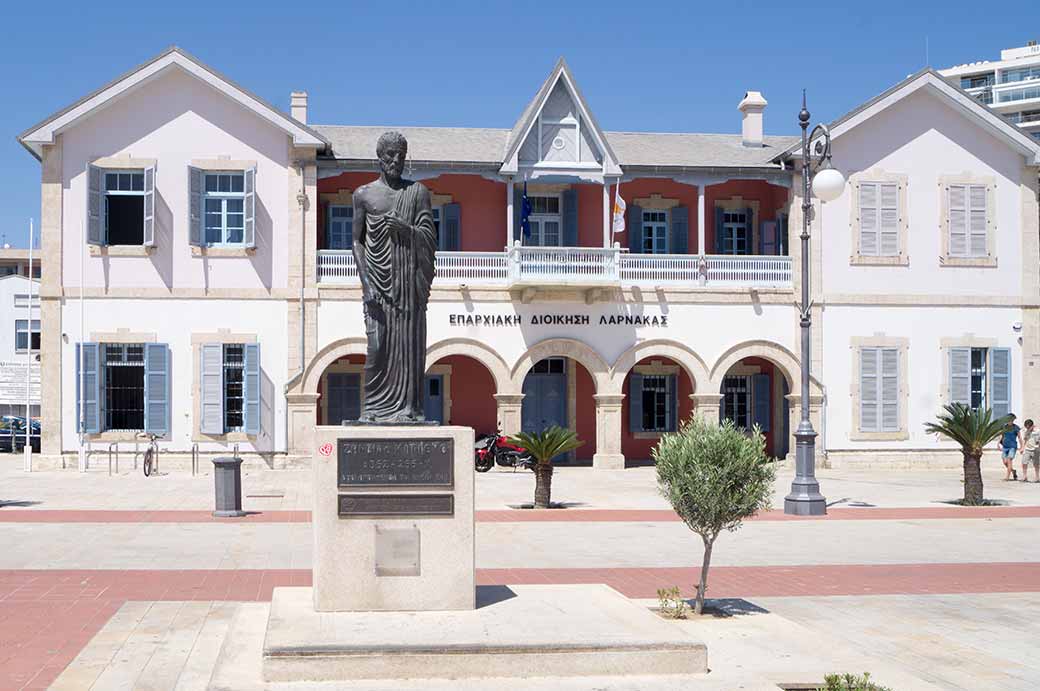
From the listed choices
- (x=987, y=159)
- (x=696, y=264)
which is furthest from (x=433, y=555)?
(x=987, y=159)

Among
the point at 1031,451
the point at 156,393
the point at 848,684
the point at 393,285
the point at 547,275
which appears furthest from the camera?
the point at 547,275

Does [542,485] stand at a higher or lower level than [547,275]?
lower

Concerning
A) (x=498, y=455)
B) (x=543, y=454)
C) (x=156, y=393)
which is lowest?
(x=498, y=455)

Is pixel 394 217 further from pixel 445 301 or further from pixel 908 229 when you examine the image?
pixel 908 229

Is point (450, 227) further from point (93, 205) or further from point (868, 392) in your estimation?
point (868, 392)

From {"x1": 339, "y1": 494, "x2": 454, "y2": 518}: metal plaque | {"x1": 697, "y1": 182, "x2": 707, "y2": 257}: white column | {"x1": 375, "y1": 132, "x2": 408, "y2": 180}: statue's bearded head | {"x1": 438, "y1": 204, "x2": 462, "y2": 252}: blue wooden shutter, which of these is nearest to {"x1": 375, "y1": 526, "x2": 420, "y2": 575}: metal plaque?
{"x1": 339, "y1": 494, "x2": 454, "y2": 518}: metal plaque

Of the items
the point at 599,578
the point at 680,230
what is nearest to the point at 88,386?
the point at 680,230

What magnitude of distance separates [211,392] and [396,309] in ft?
58.9

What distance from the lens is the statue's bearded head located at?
9.63 metres

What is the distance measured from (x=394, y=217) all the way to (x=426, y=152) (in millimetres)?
19403

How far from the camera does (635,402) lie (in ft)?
100

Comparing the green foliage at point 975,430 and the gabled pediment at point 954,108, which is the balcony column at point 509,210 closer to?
the gabled pediment at point 954,108

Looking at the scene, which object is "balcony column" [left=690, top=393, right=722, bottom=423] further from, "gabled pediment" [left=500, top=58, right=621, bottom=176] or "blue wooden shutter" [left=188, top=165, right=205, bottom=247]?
"blue wooden shutter" [left=188, top=165, right=205, bottom=247]

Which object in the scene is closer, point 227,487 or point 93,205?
point 227,487
